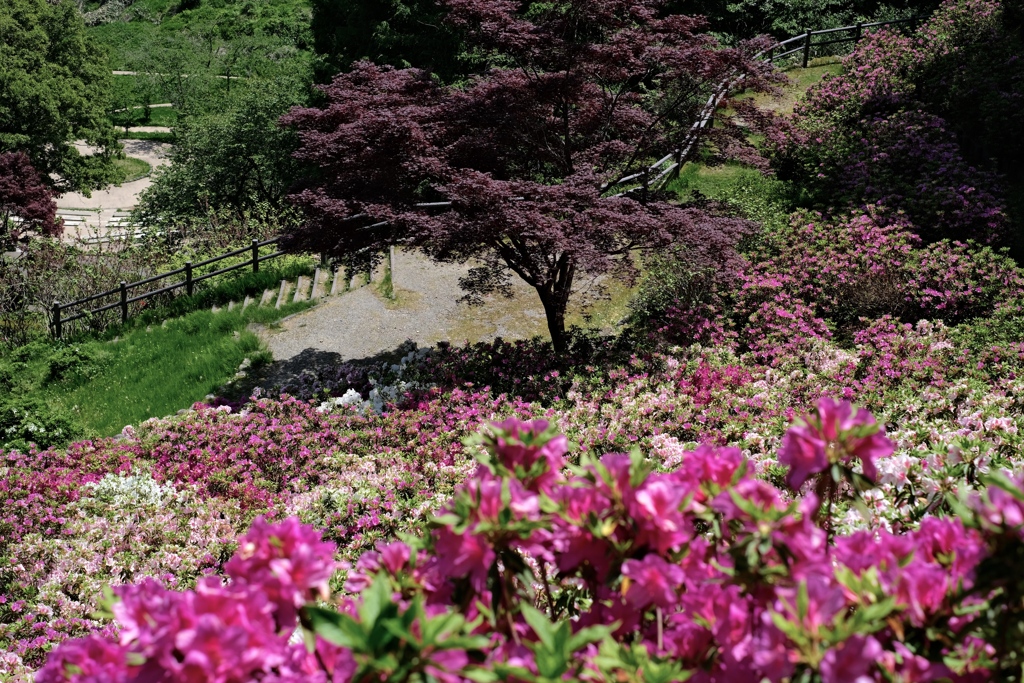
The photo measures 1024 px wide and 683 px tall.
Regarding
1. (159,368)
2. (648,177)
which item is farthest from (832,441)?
(159,368)

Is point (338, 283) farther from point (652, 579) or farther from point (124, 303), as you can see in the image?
point (652, 579)

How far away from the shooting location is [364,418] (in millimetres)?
8039

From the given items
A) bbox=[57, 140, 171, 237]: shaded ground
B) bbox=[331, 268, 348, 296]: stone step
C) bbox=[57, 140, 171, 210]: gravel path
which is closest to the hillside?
bbox=[331, 268, 348, 296]: stone step

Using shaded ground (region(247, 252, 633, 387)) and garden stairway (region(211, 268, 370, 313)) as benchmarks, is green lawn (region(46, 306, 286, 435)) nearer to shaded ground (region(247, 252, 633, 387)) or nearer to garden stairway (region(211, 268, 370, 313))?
shaded ground (region(247, 252, 633, 387))

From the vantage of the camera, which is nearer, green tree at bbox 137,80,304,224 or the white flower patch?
the white flower patch

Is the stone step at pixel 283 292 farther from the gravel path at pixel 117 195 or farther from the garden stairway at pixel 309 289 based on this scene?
the gravel path at pixel 117 195

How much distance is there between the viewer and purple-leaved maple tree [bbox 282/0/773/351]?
7.99 meters

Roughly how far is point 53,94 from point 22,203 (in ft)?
19.6

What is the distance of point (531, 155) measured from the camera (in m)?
9.41

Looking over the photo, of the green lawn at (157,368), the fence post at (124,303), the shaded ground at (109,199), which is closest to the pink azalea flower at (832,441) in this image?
the green lawn at (157,368)

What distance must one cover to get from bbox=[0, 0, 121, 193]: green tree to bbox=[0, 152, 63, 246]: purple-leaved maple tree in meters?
3.22

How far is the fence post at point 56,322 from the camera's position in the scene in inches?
494

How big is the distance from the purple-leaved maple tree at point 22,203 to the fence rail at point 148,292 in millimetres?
5776

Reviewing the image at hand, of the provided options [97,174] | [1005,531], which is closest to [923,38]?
[1005,531]
